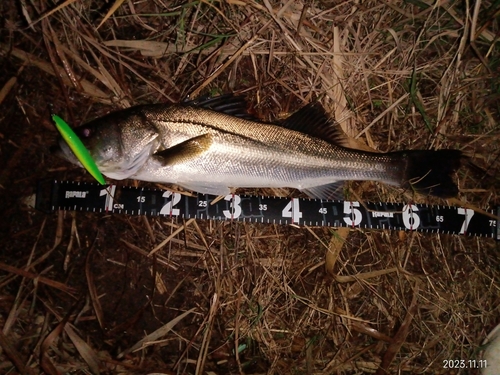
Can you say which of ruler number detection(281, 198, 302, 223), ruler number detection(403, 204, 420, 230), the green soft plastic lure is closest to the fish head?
the green soft plastic lure

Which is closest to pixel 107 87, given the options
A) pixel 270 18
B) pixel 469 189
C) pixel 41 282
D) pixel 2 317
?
pixel 270 18

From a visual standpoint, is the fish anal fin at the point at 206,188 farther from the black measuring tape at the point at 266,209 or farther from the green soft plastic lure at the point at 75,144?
the green soft plastic lure at the point at 75,144

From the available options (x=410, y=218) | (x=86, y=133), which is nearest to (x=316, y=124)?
(x=410, y=218)

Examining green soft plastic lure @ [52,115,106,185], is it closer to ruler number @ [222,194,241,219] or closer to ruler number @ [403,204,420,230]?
ruler number @ [222,194,241,219]

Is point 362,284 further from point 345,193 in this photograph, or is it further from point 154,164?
point 154,164

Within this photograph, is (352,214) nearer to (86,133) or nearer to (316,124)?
(316,124)
